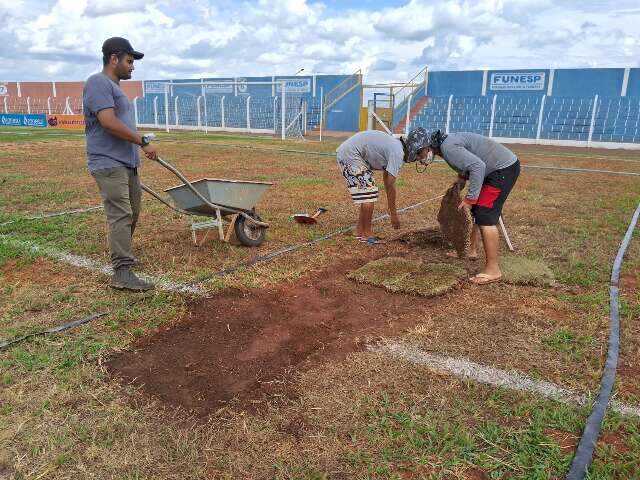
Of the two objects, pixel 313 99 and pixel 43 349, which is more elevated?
pixel 313 99

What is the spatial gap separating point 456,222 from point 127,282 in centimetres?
299

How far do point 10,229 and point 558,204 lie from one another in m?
7.64

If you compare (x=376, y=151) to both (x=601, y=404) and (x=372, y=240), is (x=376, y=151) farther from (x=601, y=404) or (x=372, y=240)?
(x=601, y=404)

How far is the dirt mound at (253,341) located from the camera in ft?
9.02

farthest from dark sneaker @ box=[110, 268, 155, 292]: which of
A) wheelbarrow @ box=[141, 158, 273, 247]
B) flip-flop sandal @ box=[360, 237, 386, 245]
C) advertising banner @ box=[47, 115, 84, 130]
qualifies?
advertising banner @ box=[47, 115, 84, 130]

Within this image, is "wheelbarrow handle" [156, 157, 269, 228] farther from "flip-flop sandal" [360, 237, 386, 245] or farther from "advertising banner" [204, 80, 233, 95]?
"advertising banner" [204, 80, 233, 95]

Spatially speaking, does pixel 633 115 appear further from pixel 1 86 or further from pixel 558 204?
pixel 1 86

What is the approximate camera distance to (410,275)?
4.42 meters

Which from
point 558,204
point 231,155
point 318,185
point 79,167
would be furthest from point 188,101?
point 558,204

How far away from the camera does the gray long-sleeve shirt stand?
419 centimetres

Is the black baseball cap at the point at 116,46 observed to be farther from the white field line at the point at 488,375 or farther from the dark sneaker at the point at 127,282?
the white field line at the point at 488,375

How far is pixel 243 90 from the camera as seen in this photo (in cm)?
3778

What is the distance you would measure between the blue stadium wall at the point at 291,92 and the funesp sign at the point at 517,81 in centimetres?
852

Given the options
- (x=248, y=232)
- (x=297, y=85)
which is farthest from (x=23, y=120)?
(x=248, y=232)
